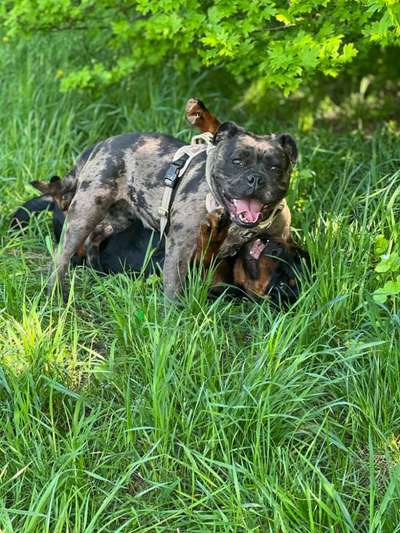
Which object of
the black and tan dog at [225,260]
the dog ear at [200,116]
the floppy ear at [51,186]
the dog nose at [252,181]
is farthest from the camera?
the floppy ear at [51,186]

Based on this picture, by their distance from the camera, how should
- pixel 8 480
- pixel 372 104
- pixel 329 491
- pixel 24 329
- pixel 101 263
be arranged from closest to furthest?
pixel 329 491, pixel 8 480, pixel 24 329, pixel 101 263, pixel 372 104

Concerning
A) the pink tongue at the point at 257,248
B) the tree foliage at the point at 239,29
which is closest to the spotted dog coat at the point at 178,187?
the pink tongue at the point at 257,248

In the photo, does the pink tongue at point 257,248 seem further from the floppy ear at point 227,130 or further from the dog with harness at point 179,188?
the floppy ear at point 227,130

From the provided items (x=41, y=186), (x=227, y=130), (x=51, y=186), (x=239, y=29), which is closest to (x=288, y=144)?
(x=227, y=130)

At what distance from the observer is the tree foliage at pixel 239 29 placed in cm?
502

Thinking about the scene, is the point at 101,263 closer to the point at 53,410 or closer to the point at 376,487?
the point at 53,410

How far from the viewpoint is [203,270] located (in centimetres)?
471

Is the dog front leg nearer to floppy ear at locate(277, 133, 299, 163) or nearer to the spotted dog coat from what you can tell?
the spotted dog coat

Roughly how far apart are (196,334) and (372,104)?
4.53 meters

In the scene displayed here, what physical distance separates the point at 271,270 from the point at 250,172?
523 millimetres

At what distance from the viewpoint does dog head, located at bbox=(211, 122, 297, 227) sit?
182 inches

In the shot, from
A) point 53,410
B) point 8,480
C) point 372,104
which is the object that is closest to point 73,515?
point 8,480

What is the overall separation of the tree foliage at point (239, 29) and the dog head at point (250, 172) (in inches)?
20.8

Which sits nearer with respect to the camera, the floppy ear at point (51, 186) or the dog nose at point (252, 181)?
the dog nose at point (252, 181)
